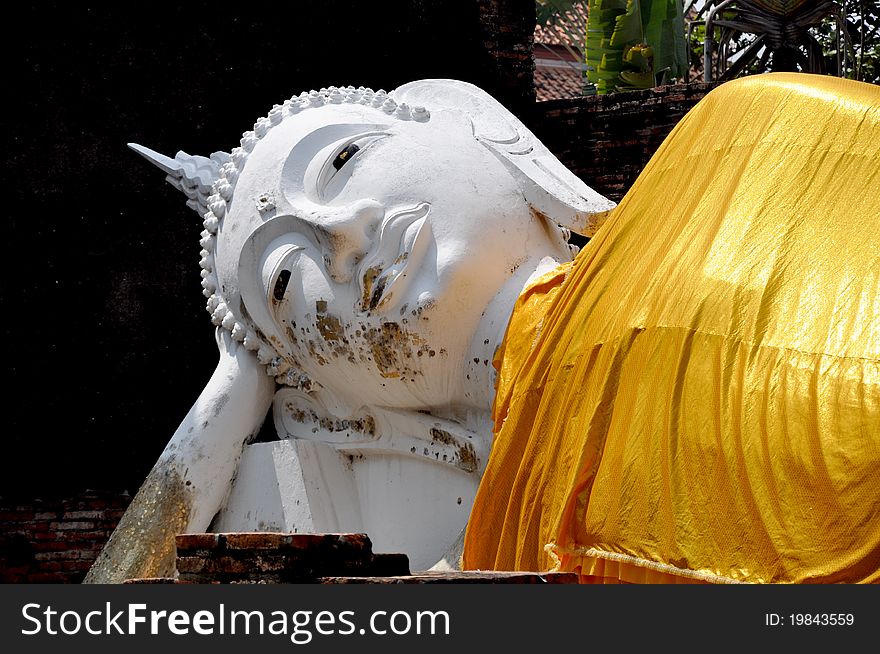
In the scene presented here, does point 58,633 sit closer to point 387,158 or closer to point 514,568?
point 514,568

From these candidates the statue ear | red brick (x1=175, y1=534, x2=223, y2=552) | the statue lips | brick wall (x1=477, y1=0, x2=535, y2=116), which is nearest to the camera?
red brick (x1=175, y1=534, x2=223, y2=552)

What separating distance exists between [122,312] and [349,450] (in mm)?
3436

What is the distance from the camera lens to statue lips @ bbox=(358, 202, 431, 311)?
13.4 ft

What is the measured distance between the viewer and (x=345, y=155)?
434 cm

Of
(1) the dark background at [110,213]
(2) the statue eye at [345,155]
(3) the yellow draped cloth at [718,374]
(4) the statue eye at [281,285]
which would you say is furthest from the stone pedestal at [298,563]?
(1) the dark background at [110,213]

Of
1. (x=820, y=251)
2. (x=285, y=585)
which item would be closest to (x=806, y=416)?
(x=820, y=251)

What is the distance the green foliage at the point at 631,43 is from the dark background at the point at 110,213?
3.46 meters

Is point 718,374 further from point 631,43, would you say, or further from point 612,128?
point 631,43

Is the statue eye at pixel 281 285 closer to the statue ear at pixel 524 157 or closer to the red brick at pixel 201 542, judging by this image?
the statue ear at pixel 524 157

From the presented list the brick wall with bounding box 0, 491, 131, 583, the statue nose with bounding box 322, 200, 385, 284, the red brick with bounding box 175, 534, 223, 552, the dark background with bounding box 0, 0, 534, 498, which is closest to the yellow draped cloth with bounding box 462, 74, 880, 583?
the statue nose with bounding box 322, 200, 385, 284

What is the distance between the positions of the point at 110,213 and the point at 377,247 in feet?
12.1

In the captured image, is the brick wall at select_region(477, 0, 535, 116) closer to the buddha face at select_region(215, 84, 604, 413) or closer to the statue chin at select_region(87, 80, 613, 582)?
the statue chin at select_region(87, 80, 613, 582)

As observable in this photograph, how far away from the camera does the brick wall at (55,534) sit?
7.48 meters

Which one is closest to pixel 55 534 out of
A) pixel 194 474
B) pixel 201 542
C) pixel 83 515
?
pixel 83 515
